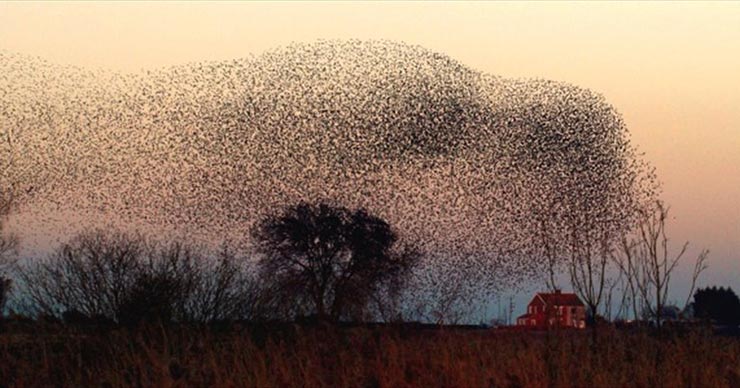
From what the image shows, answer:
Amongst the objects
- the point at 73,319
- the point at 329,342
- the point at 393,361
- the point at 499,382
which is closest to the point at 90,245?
the point at 73,319

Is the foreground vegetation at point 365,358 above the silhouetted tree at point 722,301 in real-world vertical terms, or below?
below

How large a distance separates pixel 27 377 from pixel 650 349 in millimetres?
8819

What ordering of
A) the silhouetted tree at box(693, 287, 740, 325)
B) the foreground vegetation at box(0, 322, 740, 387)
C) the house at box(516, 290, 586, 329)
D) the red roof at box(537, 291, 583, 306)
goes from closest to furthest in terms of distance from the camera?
the foreground vegetation at box(0, 322, 740, 387) → the house at box(516, 290, 586, 329) → the red roof at box(537, 291, 583, 306) → the silhouetted tree at box(693, 287, 740, 325)

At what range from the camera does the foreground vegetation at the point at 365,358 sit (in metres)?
14.0

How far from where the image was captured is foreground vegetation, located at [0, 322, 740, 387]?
14.0 metres

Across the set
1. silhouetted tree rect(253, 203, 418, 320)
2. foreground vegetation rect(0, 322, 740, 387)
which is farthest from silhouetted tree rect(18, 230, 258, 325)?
silhouetted tree rect(253, 203, 418, 320)

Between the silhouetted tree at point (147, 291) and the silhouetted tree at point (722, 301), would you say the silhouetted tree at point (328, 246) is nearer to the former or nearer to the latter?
the silhouetted tree at point (722, 301)

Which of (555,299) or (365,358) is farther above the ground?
(555,299)

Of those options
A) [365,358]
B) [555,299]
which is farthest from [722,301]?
[365,358]

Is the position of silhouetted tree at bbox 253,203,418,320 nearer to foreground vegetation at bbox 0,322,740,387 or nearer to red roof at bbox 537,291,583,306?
red roof at bbox 537,291,583,306

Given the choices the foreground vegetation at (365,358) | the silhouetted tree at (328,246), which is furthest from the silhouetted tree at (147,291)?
the silhouetted tree at (328,246)

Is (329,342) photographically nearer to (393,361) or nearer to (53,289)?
(393,361)

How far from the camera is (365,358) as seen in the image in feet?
50.4

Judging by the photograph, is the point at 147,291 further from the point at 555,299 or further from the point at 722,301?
the point at 722,301
